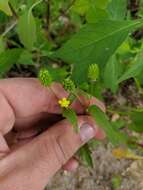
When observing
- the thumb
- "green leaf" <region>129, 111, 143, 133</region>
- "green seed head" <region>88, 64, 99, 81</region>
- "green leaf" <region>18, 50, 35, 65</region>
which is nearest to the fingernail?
the thumb

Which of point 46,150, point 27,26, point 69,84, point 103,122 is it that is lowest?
point 46,150

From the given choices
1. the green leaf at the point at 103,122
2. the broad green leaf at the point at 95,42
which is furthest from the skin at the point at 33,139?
the broad green leaf at the point at 95,42

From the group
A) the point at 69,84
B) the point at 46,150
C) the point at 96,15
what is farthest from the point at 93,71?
the point at 46,150

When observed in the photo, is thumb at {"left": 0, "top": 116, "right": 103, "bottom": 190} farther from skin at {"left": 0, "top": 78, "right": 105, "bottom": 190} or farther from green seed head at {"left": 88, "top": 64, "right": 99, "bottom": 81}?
green seed head at {"left": 88, "top": 64, "right": 99, "bottom": 81}

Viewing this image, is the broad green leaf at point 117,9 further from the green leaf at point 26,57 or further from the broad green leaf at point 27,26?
the green leaf at point 26,57

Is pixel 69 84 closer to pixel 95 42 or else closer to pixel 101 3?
pixel 95 42

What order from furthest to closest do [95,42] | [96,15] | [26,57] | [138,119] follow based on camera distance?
[26,57] → [138,119] → [96,15] → [95,42]

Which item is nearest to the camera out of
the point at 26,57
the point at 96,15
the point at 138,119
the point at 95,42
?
the point at 95,42
